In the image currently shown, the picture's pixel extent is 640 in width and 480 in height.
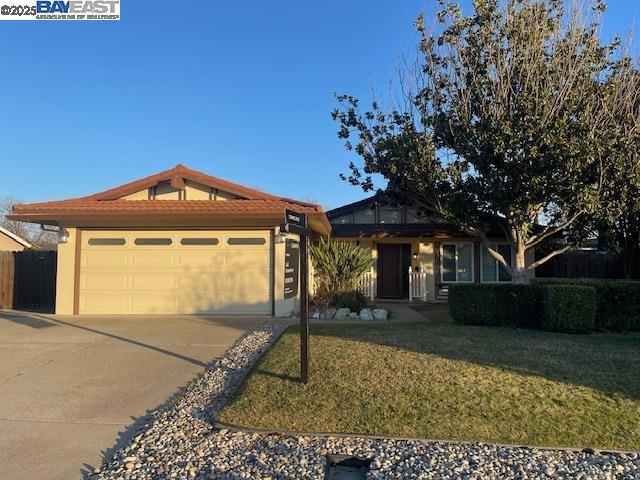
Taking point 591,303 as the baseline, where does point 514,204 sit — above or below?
above

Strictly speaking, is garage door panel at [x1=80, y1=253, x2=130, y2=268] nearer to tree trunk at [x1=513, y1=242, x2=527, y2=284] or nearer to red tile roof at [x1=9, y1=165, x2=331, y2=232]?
red tile roof at [x1=9, y1=165, x2=331, y2=232]

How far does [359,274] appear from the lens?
13.5 meters

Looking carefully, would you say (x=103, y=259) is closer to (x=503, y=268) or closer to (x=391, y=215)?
(x=391, y=215)

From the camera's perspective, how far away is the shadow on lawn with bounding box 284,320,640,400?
5871 millimetres

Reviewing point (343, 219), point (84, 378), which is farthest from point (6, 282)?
point (343, 219)

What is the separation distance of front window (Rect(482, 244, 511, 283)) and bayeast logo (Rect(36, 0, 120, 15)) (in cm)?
1344

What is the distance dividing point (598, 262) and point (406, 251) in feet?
23.0

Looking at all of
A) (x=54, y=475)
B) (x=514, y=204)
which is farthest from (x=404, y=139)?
(x=54, y=475)

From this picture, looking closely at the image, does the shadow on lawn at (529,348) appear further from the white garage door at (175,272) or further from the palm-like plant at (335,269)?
the palm-like plant at (335,269)

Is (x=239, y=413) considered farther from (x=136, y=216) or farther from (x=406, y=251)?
(x=406, y=251)

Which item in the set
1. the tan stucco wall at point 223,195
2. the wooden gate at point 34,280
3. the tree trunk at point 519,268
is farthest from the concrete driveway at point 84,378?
the tree trunk at point 519,268

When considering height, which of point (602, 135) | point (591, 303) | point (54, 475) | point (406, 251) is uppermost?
point (602, 135)

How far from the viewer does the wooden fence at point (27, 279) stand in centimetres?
1444

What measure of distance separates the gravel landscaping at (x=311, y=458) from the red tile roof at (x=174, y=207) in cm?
725
